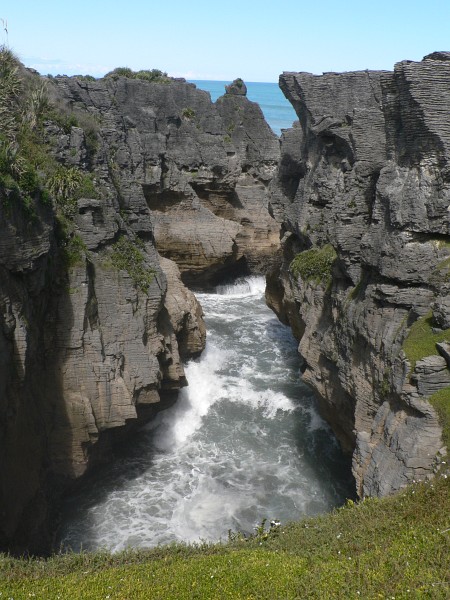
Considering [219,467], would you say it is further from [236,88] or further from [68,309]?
[236,88]

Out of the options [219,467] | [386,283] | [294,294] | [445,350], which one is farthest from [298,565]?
[294,294]

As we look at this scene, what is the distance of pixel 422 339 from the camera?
15.2m

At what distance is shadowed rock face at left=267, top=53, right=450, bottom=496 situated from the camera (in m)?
14.6

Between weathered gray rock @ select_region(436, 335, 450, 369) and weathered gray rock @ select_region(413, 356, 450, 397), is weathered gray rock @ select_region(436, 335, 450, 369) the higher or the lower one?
the higher one

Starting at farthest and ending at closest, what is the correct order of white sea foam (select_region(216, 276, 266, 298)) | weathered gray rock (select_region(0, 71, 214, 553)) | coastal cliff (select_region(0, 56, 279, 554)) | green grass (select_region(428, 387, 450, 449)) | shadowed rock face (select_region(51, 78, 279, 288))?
1. white sea foam (select_region(216, 276, 266, 298))
2. shadowed rock face (select_region(51, 78, 279, 288))
3. coastal cliff (select_region(0, 56, 279, 554))
4. weathered gray rock (select_region(0, 71, 214, 553))
5. green grass (select_region(428, 387, 450, 449))

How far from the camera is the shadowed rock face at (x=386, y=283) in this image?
1459 centimetres

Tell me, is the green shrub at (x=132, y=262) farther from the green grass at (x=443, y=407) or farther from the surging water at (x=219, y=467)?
the green grass at (x=443, y=407)

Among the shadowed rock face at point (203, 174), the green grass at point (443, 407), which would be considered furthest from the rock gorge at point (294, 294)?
the shadowed rock face at point (203, 174)

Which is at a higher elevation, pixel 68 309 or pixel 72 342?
pixel 68 309

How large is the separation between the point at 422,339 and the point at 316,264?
7.96 metres

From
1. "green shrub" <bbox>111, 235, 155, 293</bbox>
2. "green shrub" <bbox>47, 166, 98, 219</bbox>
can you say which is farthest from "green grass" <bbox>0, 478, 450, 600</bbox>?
"green shrub" <bbox>47, 166, 98, 219</bbox>

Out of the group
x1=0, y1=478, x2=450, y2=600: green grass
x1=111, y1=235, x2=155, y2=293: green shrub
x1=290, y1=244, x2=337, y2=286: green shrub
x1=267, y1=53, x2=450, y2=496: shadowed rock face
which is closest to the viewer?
x1=0, y1=478, x2=450, y2=600: green grass

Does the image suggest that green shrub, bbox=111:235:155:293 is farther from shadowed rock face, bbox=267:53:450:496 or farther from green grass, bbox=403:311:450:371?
green grass, bbox=403:311:450:371

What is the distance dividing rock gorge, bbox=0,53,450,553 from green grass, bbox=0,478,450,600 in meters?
2.01
